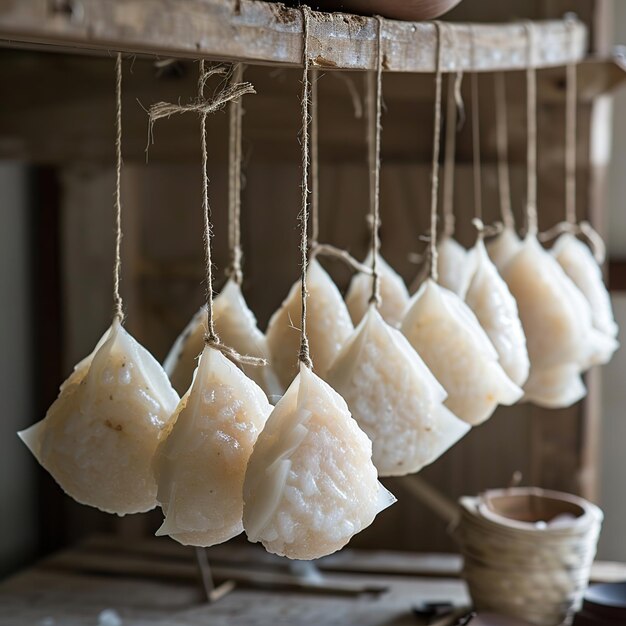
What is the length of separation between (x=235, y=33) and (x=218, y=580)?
1.61 metres

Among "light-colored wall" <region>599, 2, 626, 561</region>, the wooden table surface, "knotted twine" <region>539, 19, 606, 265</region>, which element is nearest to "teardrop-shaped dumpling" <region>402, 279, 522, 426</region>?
"knotted twine" <region>539, 19, 606, 265</region>

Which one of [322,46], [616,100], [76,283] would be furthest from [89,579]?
[616,100]

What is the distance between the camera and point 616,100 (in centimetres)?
282

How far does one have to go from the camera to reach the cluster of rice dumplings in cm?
170

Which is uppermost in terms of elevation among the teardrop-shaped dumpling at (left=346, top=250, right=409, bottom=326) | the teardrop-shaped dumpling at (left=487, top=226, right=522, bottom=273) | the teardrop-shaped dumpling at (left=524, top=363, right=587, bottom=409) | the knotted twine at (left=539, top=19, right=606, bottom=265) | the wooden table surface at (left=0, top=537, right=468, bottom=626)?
the knotted twine at (left=539, top=19, right=606, bottom=265)

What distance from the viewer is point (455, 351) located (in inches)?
55.3

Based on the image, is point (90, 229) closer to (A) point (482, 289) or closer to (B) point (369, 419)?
(A) point (482, 289)

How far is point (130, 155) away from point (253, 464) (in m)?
1.57

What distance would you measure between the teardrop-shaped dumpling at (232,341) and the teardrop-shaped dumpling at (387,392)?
0.59 ft

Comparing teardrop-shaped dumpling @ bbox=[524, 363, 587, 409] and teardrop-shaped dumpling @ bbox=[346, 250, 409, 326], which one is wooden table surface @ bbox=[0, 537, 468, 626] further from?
teardrop-shaped dumpling @ bbox=[346, 250, 409, 326]

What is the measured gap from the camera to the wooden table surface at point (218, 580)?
6.94 feet

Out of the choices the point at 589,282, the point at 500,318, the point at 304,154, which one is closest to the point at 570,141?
the point at 589,282

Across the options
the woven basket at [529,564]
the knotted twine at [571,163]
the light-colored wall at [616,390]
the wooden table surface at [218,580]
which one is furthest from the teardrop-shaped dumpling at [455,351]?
the light-colored wall at [616,390]

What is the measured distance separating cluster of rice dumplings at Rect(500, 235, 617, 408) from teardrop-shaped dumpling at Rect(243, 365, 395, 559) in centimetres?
70
